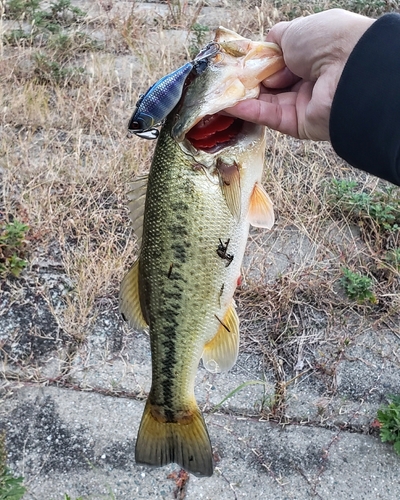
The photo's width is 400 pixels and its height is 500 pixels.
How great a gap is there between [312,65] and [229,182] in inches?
21.0

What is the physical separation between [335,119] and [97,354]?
1559 mm

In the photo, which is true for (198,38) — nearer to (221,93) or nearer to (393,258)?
(393,258)

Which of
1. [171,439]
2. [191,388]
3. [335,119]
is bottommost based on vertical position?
[171,439]

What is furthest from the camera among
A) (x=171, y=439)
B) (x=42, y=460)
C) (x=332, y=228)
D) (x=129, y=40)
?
(x=129, y=40)

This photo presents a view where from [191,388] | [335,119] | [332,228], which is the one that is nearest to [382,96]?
[335,119]

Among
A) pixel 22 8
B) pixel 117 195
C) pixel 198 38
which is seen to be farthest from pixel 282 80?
pixel 22 8

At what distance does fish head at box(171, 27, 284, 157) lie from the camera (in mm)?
1621

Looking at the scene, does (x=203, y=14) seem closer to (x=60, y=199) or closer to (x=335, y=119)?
→ (x=60, y=199)

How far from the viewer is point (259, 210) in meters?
1.76

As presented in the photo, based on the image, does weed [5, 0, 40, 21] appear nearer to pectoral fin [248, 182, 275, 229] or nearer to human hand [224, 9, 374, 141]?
human hand [224, 9, 374, 141]

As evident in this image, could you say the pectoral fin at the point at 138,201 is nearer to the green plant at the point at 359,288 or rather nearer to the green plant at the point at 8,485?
the green plant at the point at 8,485

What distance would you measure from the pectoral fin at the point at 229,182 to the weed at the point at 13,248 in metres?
1.65

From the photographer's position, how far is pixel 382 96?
66.1 inches

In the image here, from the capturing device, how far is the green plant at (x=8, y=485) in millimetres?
1909
